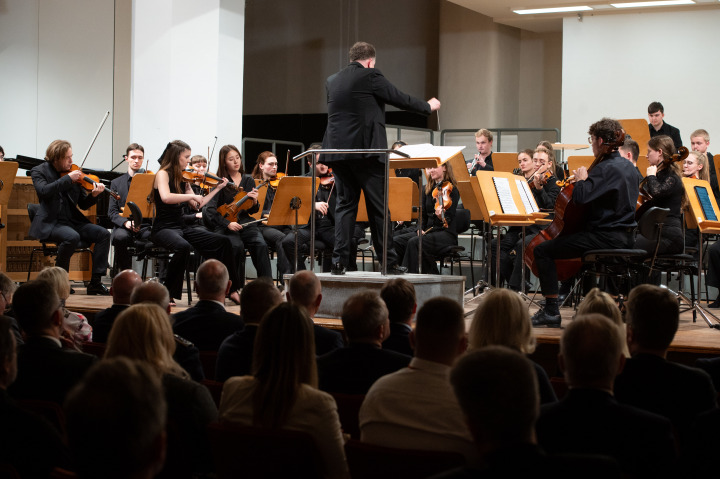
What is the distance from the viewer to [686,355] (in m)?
4.52

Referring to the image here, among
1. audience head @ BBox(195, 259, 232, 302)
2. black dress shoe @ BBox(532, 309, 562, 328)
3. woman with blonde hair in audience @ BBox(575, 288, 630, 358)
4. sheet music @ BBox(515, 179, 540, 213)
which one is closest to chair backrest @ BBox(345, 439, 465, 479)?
woman with blonde hair in audience @ BBox(575, 288, 630, 358)

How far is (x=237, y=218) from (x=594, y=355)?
17.8 feet

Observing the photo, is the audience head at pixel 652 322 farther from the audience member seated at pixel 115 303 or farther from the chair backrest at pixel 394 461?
the audience member seated at pixel 115 303

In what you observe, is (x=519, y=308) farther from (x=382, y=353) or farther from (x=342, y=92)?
(x=342, y=92)

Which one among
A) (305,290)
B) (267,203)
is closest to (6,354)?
(305,290)

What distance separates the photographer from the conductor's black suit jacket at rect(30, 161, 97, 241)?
7.07 metres

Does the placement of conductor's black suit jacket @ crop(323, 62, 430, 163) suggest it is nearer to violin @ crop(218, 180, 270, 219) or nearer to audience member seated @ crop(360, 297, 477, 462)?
violin @ crop(218, 180, 270, 219)

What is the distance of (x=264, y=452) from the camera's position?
1.95 meters

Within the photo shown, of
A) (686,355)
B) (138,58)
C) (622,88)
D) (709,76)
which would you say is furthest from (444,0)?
(686,355)

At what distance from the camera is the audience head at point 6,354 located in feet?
7.05

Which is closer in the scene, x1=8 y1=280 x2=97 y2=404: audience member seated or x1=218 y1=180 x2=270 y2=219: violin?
→ x1=8 y1=280 x2=97 y2=404: audience member seated

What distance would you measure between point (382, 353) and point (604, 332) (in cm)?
94

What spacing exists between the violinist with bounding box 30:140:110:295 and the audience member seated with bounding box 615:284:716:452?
5511 millimetres

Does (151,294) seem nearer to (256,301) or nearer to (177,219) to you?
(256,301)
